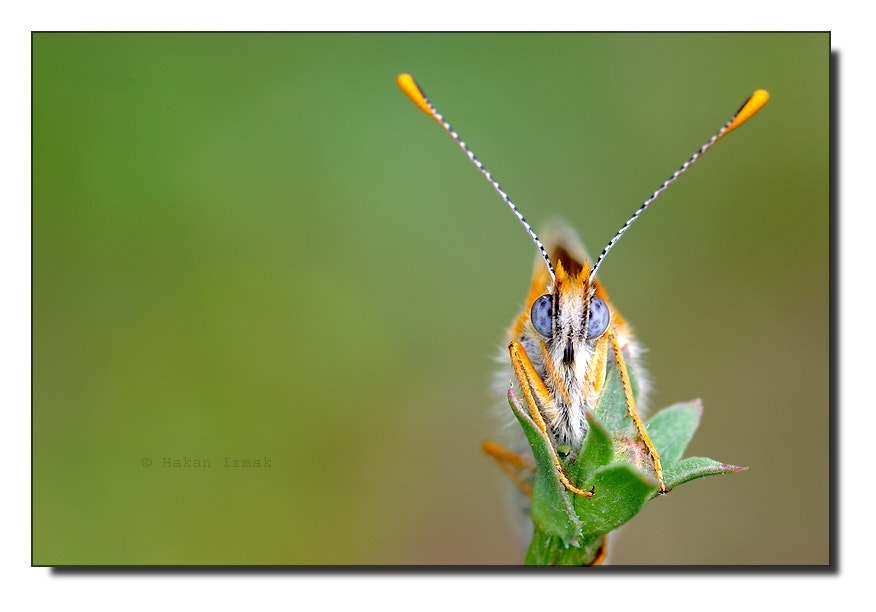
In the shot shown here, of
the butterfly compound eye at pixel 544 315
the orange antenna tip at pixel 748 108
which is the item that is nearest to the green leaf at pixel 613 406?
the butterfly compound eye at pixel 544 315

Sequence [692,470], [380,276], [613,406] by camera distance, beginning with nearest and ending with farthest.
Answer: [692,470] < [613,406] < [380,276]

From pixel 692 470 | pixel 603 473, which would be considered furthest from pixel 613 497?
pixel 692 470

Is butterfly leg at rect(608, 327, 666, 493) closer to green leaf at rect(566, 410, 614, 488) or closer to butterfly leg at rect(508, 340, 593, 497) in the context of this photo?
green leaf at rect(566, 410, 614, 488)

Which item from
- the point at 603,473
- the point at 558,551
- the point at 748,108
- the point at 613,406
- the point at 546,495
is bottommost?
the point at 558,551

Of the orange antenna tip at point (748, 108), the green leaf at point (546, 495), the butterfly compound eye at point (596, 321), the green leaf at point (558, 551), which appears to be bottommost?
the green leaf at point (558, 551)

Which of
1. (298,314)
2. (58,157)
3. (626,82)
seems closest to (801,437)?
(626,82)

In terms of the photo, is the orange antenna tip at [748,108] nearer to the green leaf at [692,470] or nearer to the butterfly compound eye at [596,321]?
the butterfly compound eye at [596,321]

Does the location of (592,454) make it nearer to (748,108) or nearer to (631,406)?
(631,406)
